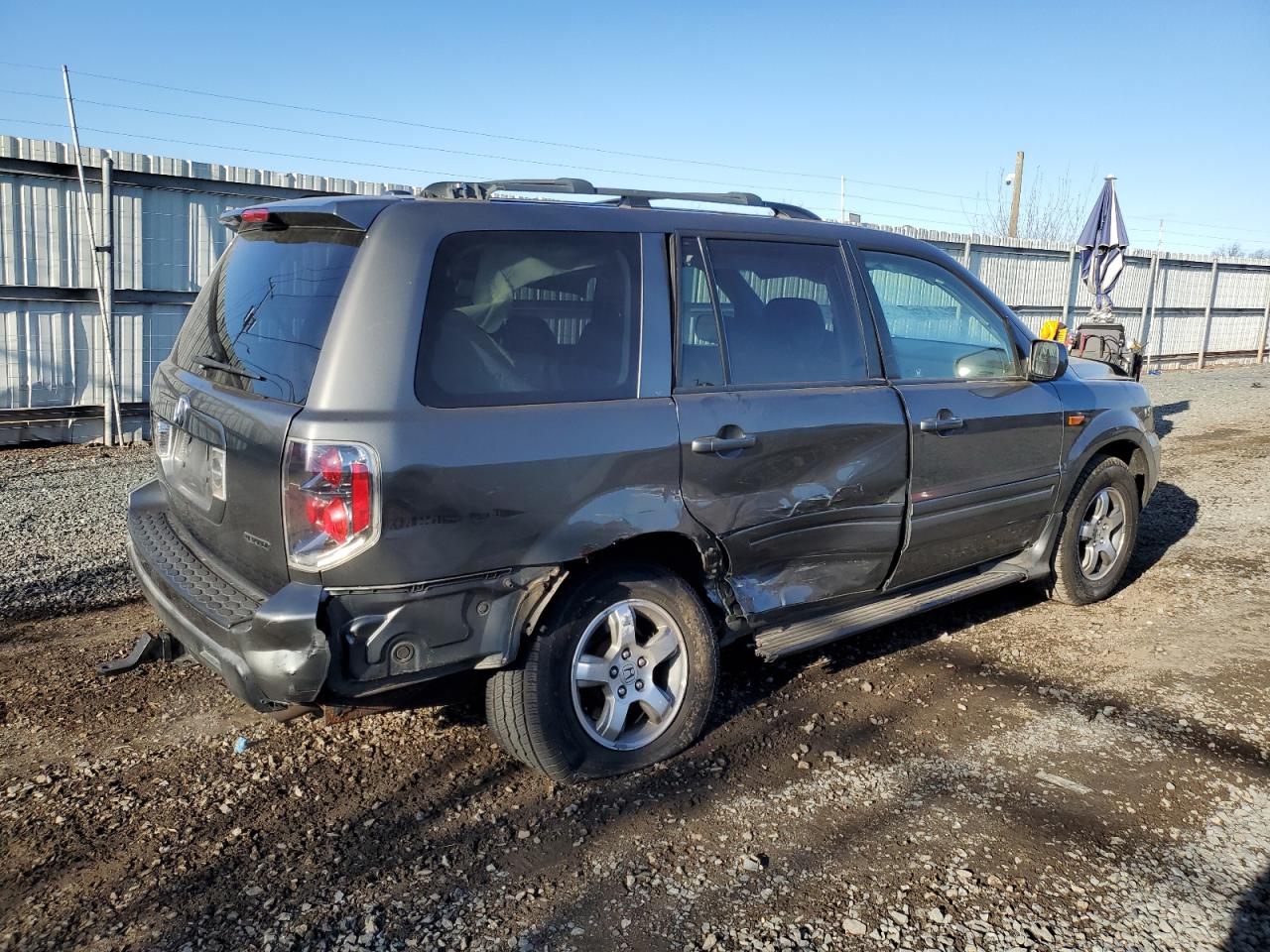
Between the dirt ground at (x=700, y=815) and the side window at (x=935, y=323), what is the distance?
4.58ft

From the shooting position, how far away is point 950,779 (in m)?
3.46

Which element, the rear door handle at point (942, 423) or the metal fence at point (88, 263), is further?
the metal fence at point (88, 263)

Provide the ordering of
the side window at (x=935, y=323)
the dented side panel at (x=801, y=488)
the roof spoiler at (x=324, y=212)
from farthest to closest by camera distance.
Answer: the side window at (x=935, y=323) → the dented side panel at (x=801, y=488) → the roof spoiler at (x=324, y=212)

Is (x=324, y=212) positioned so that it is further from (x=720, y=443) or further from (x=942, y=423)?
(x=942, y=423)

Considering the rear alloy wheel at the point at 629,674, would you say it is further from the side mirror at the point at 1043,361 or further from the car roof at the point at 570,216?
the side mirror at the point at 1043,361

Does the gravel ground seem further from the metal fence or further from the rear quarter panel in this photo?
the rear quarter panel

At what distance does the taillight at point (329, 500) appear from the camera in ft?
8.96

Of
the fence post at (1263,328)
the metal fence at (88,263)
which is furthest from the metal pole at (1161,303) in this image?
the metal fence at (88,263)

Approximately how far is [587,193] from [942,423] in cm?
181

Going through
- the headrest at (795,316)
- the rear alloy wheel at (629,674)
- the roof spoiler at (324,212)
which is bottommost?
the rear alloy wheel at (629,674)

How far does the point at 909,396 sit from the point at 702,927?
239 cm

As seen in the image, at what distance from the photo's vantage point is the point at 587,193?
3.64 meters

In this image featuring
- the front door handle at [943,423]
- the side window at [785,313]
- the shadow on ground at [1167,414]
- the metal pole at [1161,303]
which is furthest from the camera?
the metal pole at [1161,303]

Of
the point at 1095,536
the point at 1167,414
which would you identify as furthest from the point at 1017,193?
the point at 1095,536
